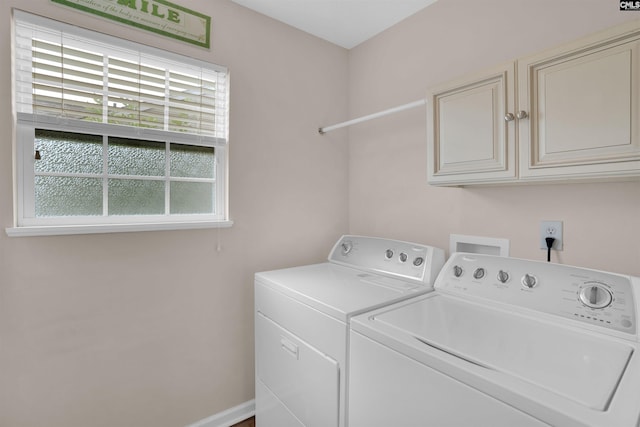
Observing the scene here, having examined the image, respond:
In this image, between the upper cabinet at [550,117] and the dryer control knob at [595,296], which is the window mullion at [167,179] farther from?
the dryer control knob at [595,296]

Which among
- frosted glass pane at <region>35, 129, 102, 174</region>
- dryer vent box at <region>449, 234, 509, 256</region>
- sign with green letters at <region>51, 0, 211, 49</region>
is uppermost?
sign with green letters at <region>51, 0, 211, 49</region>

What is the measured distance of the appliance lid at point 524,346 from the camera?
0.75 m

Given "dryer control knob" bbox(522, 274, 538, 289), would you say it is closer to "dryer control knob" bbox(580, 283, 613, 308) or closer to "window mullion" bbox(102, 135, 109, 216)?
"dryer control knob" bbox(580, 283, 613, 308)

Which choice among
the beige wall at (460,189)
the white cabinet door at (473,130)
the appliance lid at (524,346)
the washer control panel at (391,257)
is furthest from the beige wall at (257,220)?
the appliance lid at (524,346)

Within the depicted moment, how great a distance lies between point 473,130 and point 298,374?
1.30 m

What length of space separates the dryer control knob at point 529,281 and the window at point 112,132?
143 cm

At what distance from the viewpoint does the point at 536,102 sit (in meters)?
1.16

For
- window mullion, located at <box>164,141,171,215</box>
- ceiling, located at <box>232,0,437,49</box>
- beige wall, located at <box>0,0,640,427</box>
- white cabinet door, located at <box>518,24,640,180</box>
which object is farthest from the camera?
ceiling, located at <box>232,0,437,49</box>

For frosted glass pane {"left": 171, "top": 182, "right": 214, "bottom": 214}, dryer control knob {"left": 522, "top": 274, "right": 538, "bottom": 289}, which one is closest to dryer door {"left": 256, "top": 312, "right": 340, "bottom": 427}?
frosted glass pane {"left": 171, "top": 182, "right": 214, "bottom": 214}

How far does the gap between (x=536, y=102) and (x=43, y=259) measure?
2.06 meters

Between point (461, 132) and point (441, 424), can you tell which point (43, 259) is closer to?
point (441, 424)

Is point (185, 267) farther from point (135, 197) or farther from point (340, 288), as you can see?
point (340, 288)

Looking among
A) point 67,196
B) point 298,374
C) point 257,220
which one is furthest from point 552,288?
point 67,196

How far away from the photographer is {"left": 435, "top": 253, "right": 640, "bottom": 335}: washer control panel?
40.8 inches
